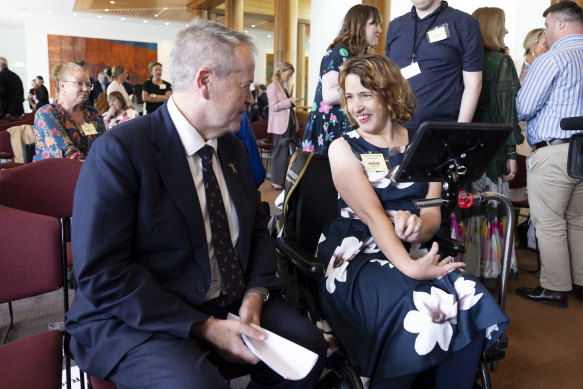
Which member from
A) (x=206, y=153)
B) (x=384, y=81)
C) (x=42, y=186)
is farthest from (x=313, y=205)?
(x=42, y=186)

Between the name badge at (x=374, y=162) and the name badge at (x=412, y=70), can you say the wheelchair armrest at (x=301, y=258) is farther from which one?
the name badge at (x=412, y=70)

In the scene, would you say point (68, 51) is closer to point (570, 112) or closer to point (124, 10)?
point (124, 10)

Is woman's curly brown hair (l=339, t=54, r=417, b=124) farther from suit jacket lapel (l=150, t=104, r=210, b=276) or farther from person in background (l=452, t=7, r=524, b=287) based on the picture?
person in background (l=452, t=7, r=524, b=287)

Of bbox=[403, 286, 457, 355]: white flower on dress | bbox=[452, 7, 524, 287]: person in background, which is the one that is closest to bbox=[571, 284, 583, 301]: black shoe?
bbox=[452, 7, 524, 287]: person in background

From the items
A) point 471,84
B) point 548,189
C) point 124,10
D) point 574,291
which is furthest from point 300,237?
point 124,10

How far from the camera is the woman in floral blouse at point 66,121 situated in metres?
2.93

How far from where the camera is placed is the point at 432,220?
1770 millimetres

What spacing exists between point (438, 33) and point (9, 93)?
35.6 ft

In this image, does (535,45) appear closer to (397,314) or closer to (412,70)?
(412,70)

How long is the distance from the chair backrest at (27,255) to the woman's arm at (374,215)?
0.98 metres

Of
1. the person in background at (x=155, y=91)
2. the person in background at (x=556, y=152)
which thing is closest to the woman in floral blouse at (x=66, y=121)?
the person in background at (x=556, y=152)

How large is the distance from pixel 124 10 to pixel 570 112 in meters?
15.2

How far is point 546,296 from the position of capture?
295 cm

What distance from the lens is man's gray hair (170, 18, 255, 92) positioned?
1301 millimetres
